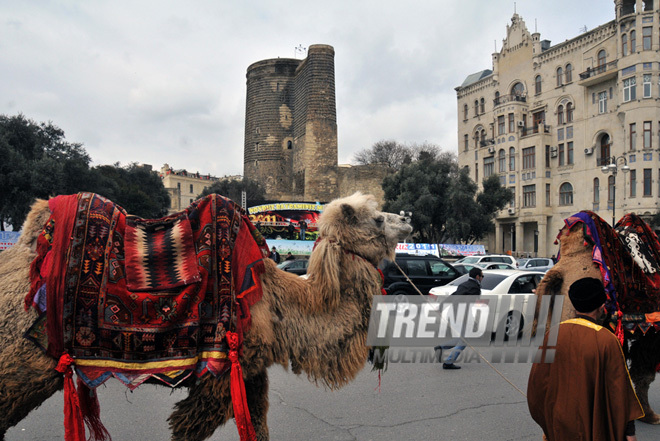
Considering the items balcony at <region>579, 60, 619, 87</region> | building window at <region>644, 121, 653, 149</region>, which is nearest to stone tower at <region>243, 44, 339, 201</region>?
balcony at <region>579, 60, 619, 87</region>

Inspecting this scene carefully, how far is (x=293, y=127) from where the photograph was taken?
60.1 metres

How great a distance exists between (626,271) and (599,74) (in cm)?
3887

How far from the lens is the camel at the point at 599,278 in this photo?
475cm

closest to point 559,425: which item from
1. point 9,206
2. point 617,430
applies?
point 617,430

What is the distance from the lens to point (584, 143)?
39.6m

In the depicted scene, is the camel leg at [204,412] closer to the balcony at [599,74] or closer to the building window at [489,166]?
the balcony at [599,74]

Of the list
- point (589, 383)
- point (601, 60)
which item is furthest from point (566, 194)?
point (589, 383)

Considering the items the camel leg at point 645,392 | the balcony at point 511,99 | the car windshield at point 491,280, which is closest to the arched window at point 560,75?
the balcony at point 511,99

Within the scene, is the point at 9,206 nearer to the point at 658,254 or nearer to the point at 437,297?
the point at 437,297

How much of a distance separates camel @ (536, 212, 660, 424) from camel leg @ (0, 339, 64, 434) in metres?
4.21

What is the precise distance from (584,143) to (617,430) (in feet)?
139

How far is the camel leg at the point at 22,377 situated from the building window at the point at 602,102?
43614 mm

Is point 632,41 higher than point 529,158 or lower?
higher

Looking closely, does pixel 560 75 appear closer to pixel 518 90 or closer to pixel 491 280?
pixel 518 90
